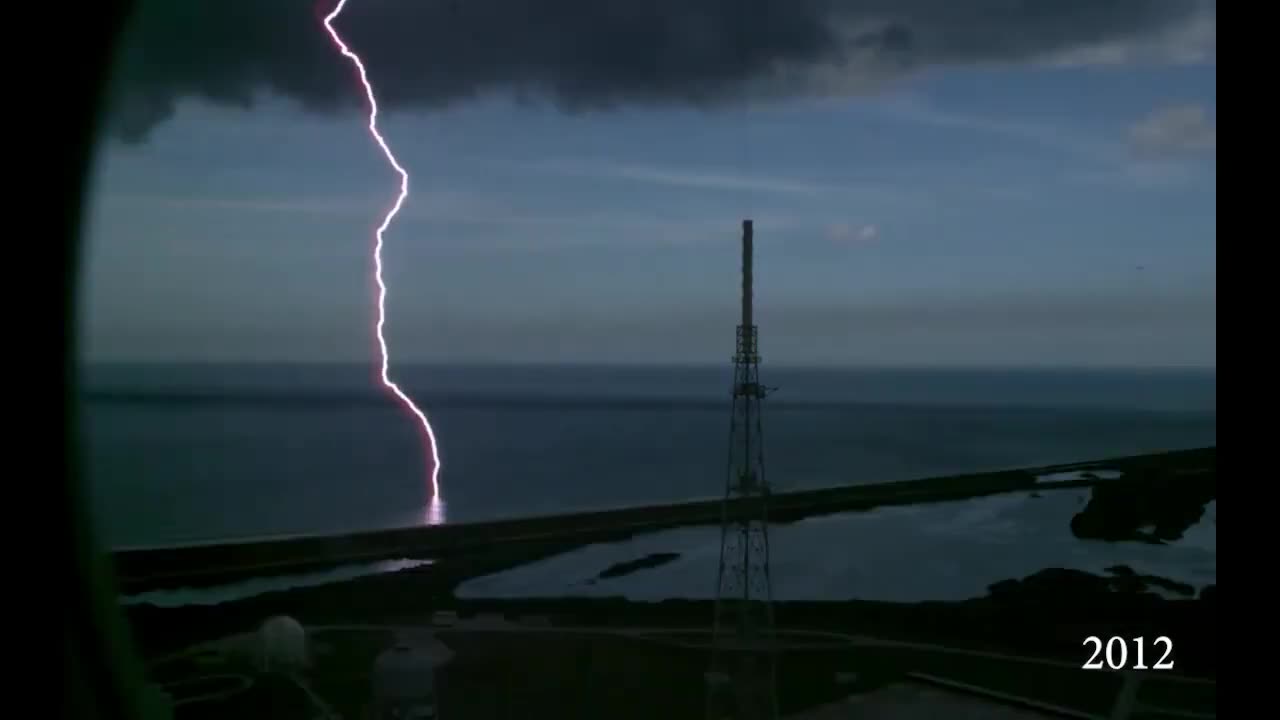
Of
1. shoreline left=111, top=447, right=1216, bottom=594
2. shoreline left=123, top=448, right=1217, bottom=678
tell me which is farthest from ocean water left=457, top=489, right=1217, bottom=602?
shoreline left=111, top=447, right=1216, bottom=594

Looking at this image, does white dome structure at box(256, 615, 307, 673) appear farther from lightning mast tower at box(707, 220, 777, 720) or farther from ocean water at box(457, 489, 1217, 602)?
ocean water at box(457, 489, 1217, 602)

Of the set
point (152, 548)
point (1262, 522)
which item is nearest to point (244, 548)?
point (152, 548)

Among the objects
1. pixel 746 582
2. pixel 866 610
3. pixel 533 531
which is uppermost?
pixel 746 582

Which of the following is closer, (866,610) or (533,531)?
(866,610)

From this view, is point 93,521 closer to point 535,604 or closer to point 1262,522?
point 1262,522

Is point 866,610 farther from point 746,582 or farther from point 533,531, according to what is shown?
point 533,531

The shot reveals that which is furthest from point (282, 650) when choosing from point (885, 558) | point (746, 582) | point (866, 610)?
point (885, 558)
